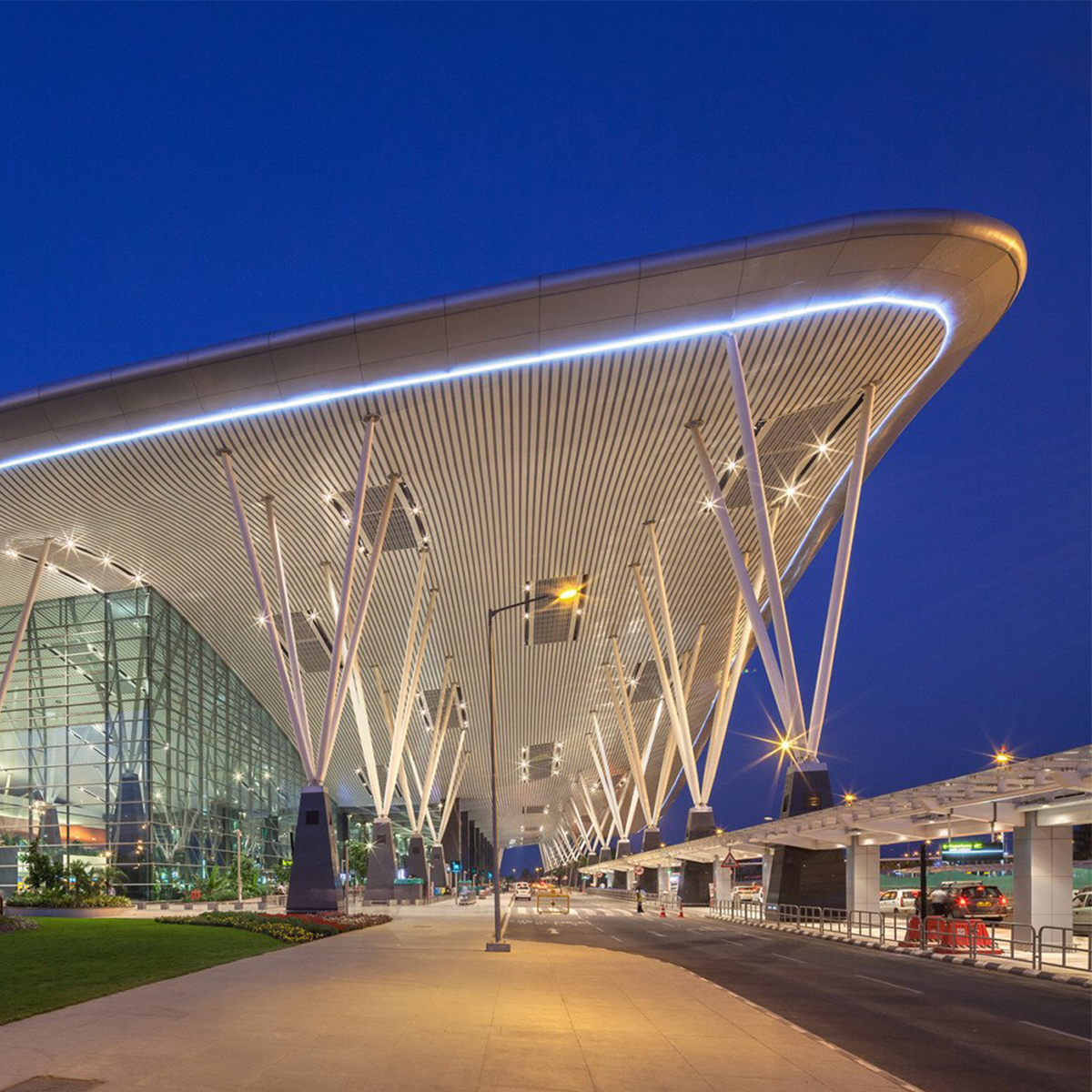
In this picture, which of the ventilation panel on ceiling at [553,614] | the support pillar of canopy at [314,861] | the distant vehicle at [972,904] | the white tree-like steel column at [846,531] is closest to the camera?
the white tree-like steel column at [846,531]

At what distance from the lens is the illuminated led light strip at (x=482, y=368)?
28.3 m

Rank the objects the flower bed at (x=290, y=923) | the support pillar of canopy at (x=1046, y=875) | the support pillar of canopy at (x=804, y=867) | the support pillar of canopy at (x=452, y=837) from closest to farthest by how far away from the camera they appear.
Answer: the support pillar of canopy at (x=1046, y=875) < the flower bed at (x=290, y=923) < the support pillar of canopy at (x=804, y=867) < the support pillar of canopy at (x=452, y=837)

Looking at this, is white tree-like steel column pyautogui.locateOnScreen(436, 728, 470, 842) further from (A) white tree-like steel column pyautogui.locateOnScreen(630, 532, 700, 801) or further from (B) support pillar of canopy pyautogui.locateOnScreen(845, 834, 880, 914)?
(B) support pillar of canopy pyautogui.locateOnScreen(845, 834, 880, 914)

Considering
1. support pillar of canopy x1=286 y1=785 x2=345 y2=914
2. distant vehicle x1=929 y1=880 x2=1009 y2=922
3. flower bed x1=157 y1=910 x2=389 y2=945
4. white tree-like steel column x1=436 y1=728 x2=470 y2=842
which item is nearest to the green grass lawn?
flower bed x1=157 y1=910 x2=389 y2=945

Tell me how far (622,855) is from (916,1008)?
6484 centimetres

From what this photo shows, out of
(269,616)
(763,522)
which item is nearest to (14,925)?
(269,616)

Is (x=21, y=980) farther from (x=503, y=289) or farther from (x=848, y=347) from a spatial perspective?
(x=848, y=347)

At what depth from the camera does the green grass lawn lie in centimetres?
1369

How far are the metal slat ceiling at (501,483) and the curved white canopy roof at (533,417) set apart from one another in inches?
4.3

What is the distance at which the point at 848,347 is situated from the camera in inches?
1174

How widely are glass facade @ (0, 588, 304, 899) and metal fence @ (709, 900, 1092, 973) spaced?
1094 inches

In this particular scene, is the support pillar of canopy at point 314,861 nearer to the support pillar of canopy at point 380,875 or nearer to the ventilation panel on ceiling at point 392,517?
the ventilation panel on ceiling at point 392,517

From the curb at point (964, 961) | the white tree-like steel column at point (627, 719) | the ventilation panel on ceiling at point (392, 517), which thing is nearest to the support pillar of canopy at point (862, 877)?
the curb at point (964, 961)

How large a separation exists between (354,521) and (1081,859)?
63.8 metres
